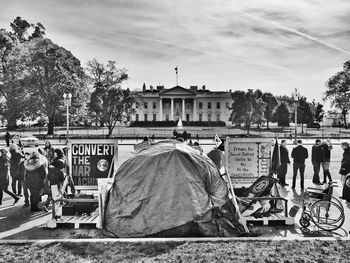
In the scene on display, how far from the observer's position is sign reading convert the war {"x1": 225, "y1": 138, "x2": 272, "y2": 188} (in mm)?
10086

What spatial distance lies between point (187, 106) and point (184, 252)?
106 meters

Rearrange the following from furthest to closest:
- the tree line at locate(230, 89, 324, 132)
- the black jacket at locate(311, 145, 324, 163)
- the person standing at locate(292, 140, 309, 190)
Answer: the tree line at locate(230, 89, 324, 132) → the black jacket at locate(311, 145, 324, 163) → the person standing at locate(292, 140, 309, 190)

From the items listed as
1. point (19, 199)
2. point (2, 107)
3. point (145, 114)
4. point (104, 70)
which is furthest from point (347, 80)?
point (145, 114)

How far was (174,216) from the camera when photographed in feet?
24.8

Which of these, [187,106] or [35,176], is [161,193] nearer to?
[35,176]

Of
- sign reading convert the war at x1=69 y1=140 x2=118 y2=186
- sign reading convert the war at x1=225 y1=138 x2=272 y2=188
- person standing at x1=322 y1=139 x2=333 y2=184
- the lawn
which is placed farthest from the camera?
person standing at x1=322 y1=139 x2=333 y2=184

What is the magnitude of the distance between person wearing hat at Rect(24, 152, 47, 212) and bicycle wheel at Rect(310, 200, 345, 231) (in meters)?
7.20

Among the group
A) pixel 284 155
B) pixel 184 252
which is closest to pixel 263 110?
→ pixel 284 155

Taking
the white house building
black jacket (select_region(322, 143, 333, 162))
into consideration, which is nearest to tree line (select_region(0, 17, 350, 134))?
black jacket (select_region(322, 143, 333, 162))

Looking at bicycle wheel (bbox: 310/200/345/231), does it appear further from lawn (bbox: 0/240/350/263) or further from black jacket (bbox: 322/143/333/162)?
black jacket (bbox: 322/143/333/162)

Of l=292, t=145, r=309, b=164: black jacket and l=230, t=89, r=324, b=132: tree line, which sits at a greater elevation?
l=230, t=89, r=324, b=132: tree line

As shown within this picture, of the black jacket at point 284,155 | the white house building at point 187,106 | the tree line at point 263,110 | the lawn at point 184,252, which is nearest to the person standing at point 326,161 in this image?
the black jacket at point 284,155

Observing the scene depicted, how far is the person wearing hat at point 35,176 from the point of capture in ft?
31.3

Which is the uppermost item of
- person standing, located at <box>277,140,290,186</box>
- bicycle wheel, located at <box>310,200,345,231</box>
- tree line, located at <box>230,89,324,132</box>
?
tree line, located at <box>230,89,324,132</box>
